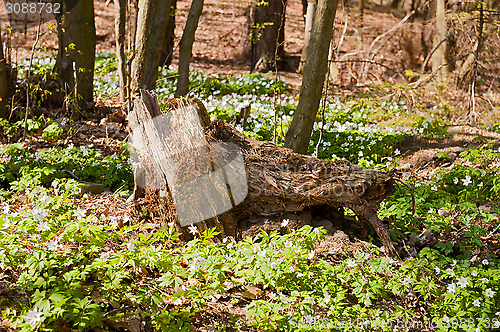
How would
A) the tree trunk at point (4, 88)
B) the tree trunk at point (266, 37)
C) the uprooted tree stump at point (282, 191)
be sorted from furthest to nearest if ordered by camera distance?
the tree trunk at point (266, 37) → the tree trunk at point (4, 88) → the uprooted tree stump at point (282, 191)

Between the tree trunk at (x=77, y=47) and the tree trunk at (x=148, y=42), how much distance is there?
816 millimetres

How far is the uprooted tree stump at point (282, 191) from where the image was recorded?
3.58 m

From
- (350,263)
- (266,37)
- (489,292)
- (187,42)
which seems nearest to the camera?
(489,292)

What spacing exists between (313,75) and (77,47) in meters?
4.42

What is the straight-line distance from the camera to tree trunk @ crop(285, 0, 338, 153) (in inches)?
188

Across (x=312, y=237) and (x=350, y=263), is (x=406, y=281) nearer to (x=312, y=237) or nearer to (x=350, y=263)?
(x=350, y=263)

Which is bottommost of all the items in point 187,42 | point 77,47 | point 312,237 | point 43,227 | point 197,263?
point 197,263

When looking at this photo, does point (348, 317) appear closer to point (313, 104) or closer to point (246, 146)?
point (246, 146)

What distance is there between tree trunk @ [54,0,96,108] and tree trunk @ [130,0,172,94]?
2.68 ft

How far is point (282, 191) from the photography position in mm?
3584

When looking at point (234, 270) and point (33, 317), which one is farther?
point (234, 270)

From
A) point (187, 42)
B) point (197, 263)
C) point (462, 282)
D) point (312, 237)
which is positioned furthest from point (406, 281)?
point (187, 42)

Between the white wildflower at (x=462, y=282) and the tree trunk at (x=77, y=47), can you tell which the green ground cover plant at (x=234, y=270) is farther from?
the tree trunk at (x=77, y=47)

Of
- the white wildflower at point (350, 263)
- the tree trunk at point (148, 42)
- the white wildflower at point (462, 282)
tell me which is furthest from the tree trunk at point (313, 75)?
the tree trunk at point (148, 42)
